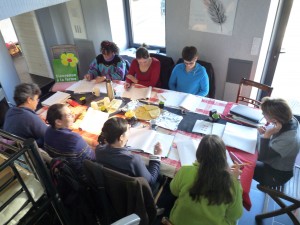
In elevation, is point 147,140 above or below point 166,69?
below

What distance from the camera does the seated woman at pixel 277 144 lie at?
189 cm

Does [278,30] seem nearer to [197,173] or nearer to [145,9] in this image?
[145,9]

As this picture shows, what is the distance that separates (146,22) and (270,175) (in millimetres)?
2885

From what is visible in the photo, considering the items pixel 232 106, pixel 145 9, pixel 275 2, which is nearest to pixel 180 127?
pixel 232 106

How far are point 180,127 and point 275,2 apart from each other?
176 cm

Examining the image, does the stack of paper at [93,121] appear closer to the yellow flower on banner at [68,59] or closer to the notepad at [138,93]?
the notepad at [138,93]

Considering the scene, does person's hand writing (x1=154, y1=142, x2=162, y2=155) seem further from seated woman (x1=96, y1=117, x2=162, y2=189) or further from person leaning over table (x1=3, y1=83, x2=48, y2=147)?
person leaning over table (x1=3, y1=83, x2=48, y2=147)

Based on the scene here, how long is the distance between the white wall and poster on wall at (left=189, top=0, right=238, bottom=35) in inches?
2.1

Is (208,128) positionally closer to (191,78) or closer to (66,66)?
(191,78)

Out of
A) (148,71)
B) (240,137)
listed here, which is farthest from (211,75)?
(240,137)

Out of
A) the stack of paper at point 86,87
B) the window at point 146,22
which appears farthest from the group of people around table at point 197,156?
the window at point 146,22

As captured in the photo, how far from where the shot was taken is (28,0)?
1260 mm

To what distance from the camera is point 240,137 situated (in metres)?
2.03

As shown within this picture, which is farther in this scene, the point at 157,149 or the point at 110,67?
the point at 110,67
